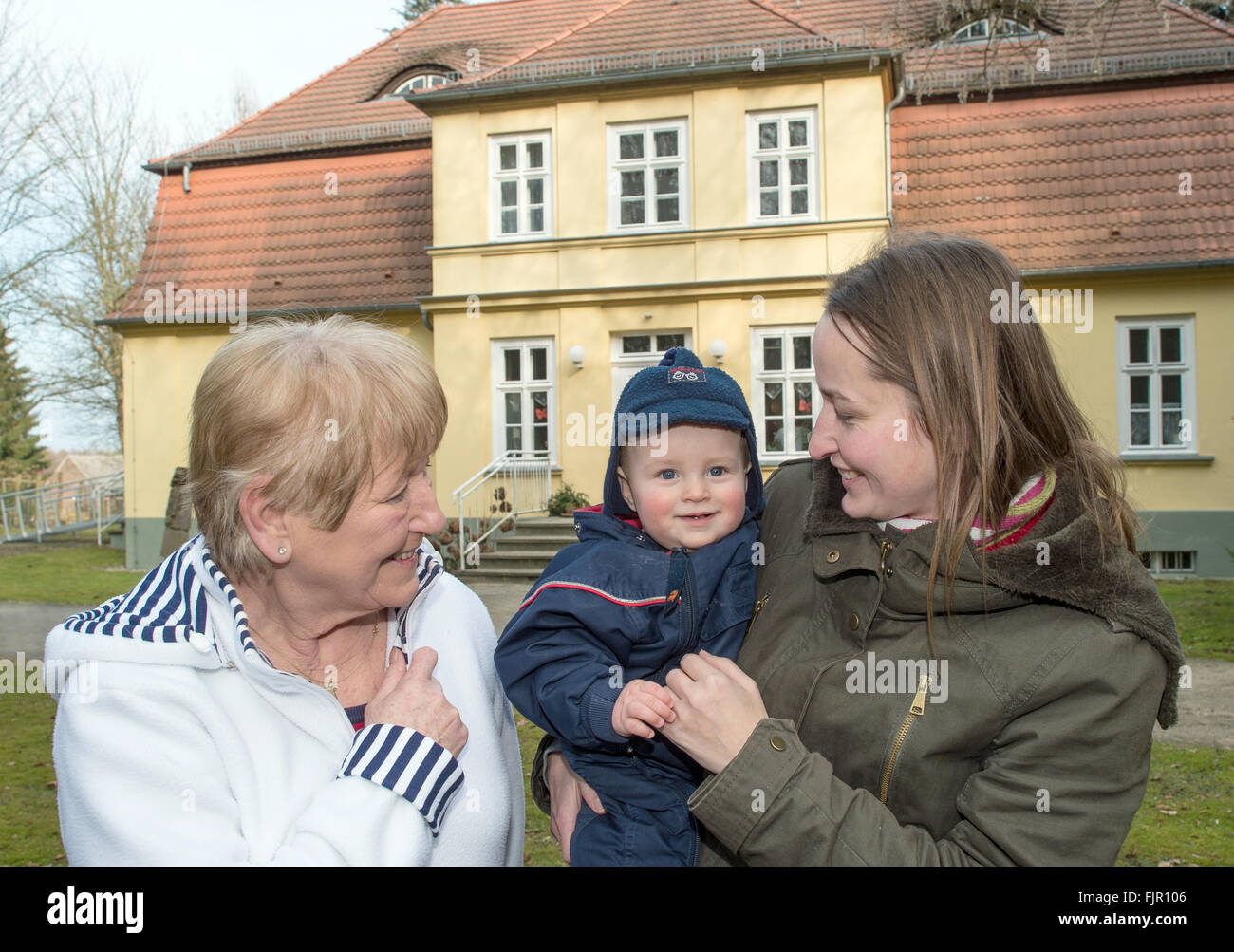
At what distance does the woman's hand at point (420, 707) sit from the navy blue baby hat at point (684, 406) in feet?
2.48

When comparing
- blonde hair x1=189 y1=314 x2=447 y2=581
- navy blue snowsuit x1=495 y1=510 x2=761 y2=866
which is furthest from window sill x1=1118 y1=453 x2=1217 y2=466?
blonde hair x1=189 y1=314 x2=447 y2=581

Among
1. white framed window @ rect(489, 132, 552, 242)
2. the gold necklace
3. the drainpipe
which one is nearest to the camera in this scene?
the gold necklace

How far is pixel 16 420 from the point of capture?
1550 inches

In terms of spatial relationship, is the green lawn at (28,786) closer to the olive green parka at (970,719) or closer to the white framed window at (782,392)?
the olive green parka at (970,719)

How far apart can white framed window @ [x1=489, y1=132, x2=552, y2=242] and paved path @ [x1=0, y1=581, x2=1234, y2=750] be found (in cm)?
687

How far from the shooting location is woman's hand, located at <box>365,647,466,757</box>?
2152 millimetres

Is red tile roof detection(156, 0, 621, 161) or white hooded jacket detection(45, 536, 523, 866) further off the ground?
red tile roof detection(156, 0, 621, 161)

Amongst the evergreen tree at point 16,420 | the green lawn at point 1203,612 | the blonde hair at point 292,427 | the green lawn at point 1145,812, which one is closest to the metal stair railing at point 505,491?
the green lawn at point 1203,612

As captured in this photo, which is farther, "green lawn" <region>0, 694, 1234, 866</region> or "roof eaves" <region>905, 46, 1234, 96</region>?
"roof eaves" <region>905, 46, 1234, 96</region>

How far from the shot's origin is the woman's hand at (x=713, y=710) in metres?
1.99

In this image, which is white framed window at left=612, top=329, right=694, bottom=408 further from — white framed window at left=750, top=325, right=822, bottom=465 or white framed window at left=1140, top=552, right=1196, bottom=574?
white framed window at left=1140, top=552, right=1196, bottom=574
